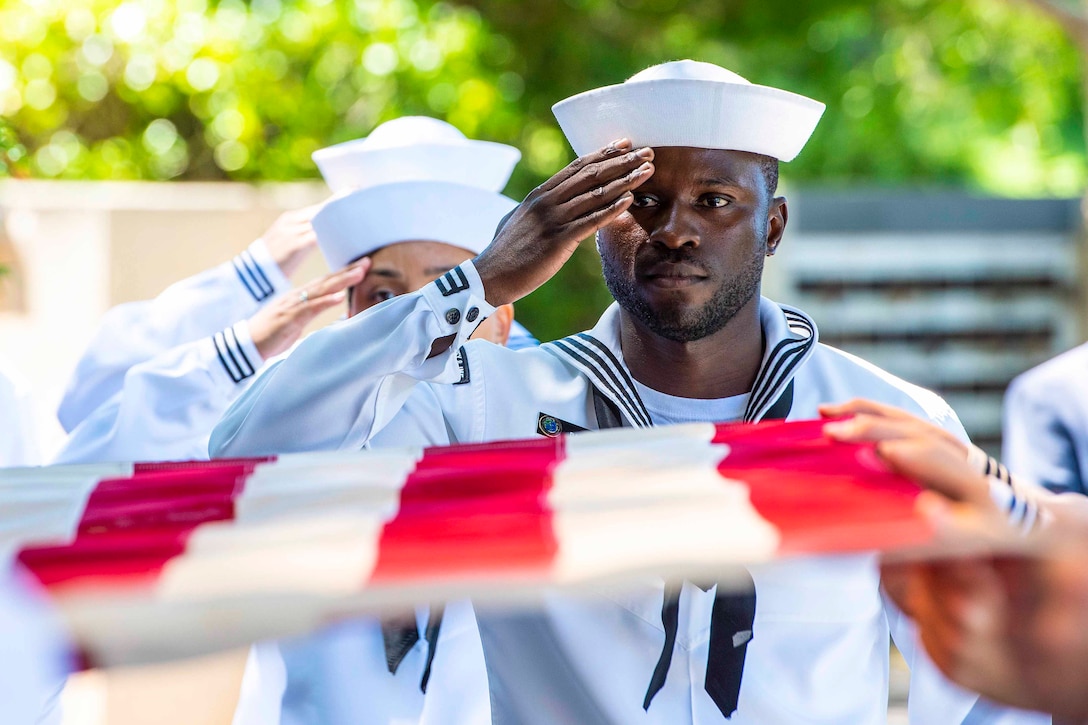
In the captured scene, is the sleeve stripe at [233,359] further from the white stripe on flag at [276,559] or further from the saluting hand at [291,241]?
the white stripe on flag at [276,559]

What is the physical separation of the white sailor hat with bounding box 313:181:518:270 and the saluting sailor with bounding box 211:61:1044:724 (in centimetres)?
88

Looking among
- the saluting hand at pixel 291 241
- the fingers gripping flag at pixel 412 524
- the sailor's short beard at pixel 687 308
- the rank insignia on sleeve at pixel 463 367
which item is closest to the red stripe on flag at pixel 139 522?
the fingers gripping flag at pixel 412 524

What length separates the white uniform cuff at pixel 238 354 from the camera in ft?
11.5

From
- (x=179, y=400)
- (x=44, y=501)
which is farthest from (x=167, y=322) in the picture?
(x=44, y=501)

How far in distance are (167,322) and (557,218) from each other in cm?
221

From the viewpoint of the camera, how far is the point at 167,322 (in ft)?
13.5

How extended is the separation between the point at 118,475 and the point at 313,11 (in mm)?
7478

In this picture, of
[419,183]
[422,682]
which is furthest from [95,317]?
[422,682]

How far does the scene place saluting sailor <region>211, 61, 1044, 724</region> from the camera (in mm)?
2277

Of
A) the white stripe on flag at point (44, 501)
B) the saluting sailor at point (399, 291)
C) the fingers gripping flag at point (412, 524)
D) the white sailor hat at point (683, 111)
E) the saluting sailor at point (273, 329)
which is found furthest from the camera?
the saluting sailor at point (273, 329)

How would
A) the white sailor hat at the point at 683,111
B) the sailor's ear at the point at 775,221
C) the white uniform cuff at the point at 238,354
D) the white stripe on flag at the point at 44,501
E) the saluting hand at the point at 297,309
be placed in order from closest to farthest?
the white stripe on flag at the point at 44,501, the white sailor hat at the point at 683,111, the sailor's ear at the point at 775,221, the saluting hand at the point at 297,309, the white uniform cuff at the point at 238,354

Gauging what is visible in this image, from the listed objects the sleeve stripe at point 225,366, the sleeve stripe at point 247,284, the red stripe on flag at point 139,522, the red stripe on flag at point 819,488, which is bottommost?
the sleeve stripe at point 225,366

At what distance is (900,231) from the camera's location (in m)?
9.65

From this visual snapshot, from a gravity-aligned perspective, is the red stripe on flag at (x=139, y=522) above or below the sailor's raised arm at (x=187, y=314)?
above
